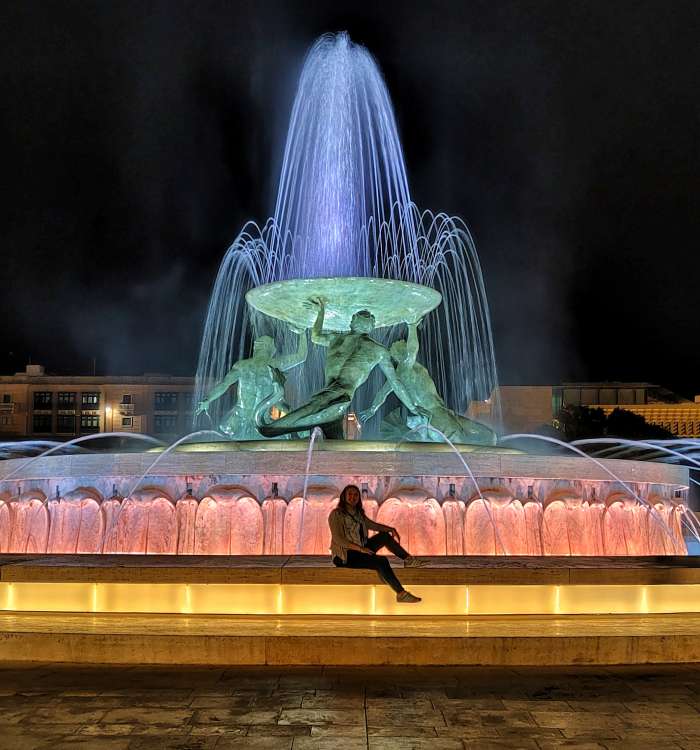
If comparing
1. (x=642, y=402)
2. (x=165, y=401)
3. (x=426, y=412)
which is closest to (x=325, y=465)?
(x=426, y=412)

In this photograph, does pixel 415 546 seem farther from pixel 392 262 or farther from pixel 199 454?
pixel 392 262

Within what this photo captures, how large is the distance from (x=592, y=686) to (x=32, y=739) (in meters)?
3.23

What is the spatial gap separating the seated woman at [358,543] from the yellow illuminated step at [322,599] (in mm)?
183

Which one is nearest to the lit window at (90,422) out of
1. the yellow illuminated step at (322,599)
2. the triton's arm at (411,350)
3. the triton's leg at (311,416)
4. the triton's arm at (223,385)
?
the triton's arm at (223,385)

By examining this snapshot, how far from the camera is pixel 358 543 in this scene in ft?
25.1

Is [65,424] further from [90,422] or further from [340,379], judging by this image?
[340,379]

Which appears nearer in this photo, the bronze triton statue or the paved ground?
Result: the paved ground

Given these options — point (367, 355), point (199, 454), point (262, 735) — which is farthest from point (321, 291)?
point (262, 735)

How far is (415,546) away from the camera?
37.4 feet

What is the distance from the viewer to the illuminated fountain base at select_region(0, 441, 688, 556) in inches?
450

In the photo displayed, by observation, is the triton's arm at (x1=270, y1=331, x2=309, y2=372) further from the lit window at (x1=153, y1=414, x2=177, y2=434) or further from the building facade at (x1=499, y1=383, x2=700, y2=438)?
the lit window at (x1=153, y1=414, x2=177, y2=434)

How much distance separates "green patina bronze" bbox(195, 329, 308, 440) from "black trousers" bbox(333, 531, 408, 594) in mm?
7931

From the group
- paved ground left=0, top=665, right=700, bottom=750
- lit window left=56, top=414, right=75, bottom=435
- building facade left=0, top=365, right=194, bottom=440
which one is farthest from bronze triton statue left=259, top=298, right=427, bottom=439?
lit window left=56, top=414, right=75, bottom=435

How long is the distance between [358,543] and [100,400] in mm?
89270
